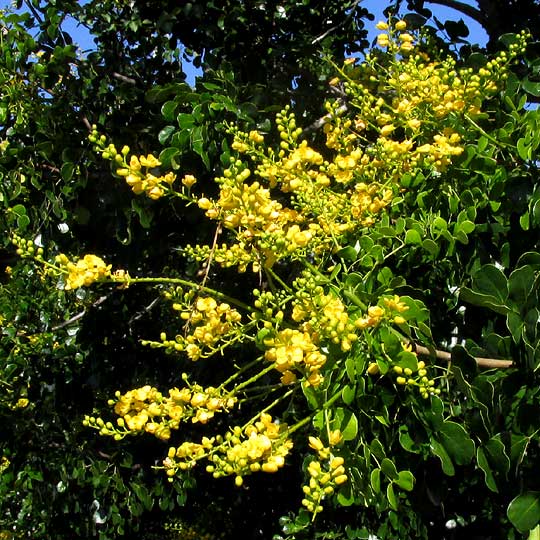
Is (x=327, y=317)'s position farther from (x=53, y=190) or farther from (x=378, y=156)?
(x=53, y=190)

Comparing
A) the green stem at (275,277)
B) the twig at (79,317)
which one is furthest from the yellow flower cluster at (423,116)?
the twig at (79,317)

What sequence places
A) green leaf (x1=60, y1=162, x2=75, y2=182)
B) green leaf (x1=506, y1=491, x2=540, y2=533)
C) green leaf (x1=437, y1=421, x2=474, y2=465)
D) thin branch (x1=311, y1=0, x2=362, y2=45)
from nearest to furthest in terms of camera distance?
green leaf (x1=506, y1=491, x2=540, y2=533), green leaf (x1=437, y1=421, x2=474, y2=465), green leaf (x1=60, y1=162, x2=75, y2=182), thin branch (x1=311, y1=0, x2=362, y2=45)

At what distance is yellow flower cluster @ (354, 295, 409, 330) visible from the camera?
1141 mm

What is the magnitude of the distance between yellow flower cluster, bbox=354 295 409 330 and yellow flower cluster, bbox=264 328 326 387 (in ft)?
0.28

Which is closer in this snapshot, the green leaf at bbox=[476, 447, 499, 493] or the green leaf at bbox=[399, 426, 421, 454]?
the green leaf at bbox=[476, 447, 499, 493]

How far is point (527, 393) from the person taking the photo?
3.55 ft

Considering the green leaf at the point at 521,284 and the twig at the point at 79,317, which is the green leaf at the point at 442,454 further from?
the twig at the point at 79,317

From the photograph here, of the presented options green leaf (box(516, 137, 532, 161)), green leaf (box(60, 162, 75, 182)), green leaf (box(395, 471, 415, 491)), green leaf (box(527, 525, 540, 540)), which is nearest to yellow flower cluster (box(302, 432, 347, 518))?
green leaf (box(395, 471, 415, 491))

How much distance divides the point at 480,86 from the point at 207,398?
87 centimetres

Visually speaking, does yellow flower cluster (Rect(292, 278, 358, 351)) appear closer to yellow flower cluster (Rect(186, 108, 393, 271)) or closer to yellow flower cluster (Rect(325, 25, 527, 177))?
yellow flower cluster (Rect(186, 108, 393, 271))

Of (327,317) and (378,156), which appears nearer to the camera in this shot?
(327,317)

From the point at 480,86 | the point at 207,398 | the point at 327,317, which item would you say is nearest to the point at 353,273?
the point at 327,317

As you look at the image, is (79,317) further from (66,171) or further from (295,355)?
(295,355)

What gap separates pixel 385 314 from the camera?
3.84 ft
